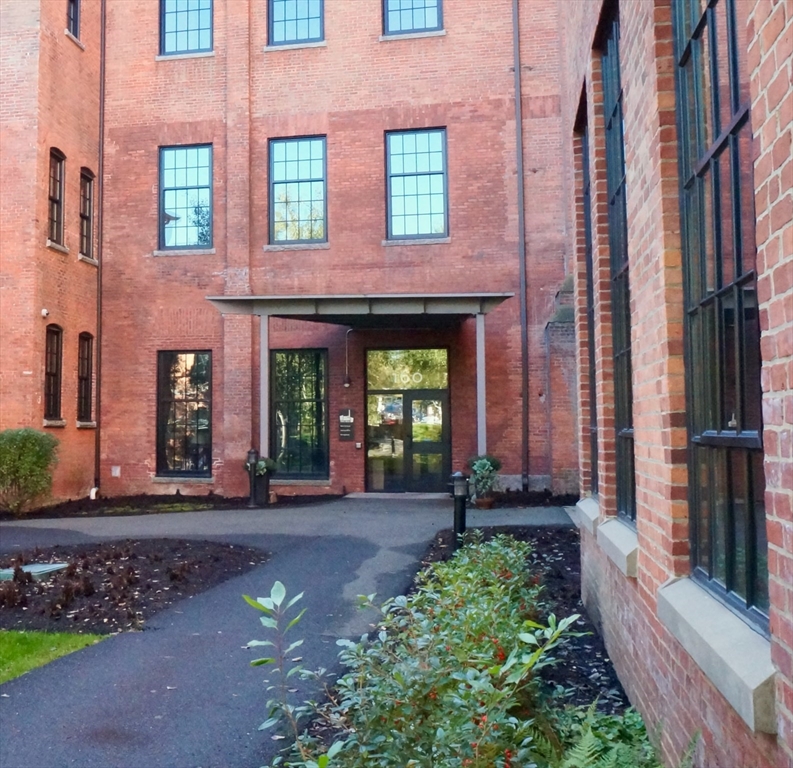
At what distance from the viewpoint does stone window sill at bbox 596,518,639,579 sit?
4226mm

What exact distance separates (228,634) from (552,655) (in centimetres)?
255

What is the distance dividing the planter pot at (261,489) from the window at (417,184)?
5.90 metres

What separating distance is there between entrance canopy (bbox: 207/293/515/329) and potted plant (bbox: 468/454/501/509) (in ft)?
9.24

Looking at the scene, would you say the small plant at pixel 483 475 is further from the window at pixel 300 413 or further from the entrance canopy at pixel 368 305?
the window at pixel 300 413

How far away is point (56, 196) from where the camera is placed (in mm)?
17188

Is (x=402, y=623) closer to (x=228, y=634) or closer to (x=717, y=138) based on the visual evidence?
(x=717, y=138)

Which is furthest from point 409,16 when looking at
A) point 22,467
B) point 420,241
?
point 22,467

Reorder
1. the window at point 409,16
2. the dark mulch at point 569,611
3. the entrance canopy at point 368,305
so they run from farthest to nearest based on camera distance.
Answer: the window at point 409,16 < the entrance canopy at point 368,305 < the dark mulch at point 569,611

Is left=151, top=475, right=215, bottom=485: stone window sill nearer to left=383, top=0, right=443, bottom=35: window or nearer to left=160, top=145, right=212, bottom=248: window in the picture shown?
left=160, top=145, right=212, bottom=248: window

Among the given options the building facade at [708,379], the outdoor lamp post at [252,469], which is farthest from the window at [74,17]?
the building facade at [708,379]

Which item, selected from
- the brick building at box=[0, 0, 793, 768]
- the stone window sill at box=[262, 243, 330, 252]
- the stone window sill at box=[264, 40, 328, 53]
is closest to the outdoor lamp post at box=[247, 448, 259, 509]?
the brick building at box=[0, 0, 793, 768]

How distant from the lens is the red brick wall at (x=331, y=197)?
16719 millimetres

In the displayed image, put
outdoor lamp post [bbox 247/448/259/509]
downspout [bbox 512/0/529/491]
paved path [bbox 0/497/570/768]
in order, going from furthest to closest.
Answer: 1. downspout [bbox 512/0/529/491]
2. outdoor lamp post [bbox 247/448/259/509]
3. paved path [bbox 0/497/570/768]

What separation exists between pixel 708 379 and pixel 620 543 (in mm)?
1774
